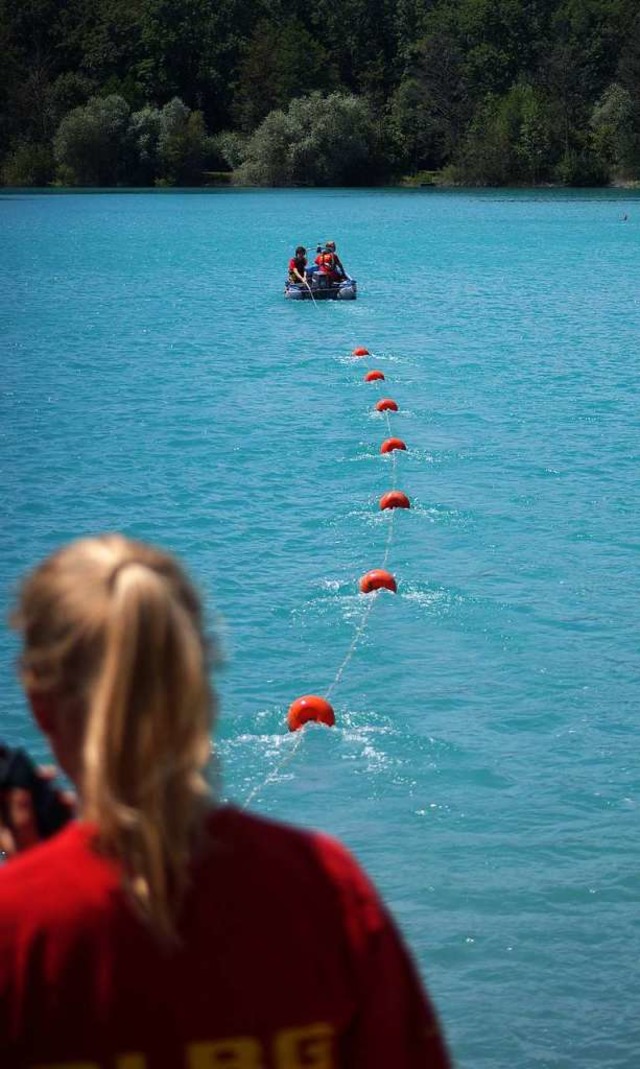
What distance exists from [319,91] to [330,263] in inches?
3147

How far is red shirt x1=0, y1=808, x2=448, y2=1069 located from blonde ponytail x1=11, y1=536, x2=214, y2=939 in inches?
Answer: 1.6

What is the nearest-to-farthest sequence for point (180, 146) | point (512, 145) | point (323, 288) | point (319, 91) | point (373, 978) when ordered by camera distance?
point (373, 978) < point (323, 288) < point (512, 145) < point (180, 146) < point (319, 91)

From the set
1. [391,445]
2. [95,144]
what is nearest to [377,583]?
[391,445]

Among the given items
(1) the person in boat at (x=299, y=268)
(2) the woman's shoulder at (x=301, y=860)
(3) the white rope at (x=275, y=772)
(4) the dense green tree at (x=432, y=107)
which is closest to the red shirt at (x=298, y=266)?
(1) the person in boat at (x=299, y=268)

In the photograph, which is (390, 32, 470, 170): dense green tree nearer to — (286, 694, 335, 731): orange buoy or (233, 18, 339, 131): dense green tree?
(233, 18, 339, 131): dense green tree

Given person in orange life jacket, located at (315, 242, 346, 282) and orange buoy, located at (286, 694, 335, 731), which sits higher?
person in orange life jacket, located at (315, 242, 346, 282)

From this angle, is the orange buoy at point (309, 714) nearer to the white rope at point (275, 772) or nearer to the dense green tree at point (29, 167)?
the white rope at point (275, 772)

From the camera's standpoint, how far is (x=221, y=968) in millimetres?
1850

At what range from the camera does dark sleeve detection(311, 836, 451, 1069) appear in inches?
74.6

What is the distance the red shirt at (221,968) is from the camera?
1796mm

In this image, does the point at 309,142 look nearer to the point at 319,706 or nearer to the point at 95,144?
the point at 95,144

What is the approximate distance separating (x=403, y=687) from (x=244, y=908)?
913 cm

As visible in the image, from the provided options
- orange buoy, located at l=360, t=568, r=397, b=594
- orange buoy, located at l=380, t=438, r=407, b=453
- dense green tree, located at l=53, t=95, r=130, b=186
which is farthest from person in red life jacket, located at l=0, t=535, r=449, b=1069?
dense green tree, located at l=53, t=95, r=130, b=186

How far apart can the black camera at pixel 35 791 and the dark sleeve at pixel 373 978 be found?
0.50 metres
